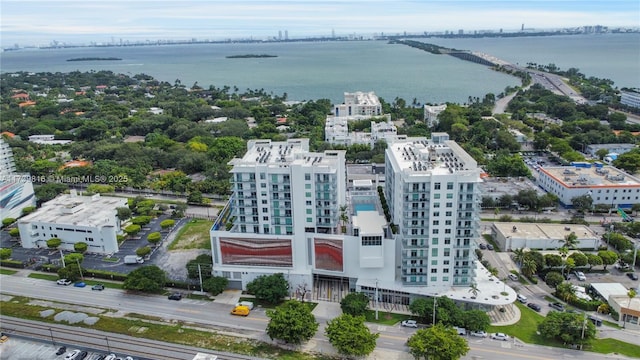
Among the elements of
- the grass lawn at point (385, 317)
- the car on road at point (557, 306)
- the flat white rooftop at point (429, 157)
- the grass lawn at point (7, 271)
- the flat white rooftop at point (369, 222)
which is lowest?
the car on road at point (557, 306)

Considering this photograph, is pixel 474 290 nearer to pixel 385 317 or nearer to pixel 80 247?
pixel 385 317

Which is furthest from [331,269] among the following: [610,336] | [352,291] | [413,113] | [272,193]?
[413,113]

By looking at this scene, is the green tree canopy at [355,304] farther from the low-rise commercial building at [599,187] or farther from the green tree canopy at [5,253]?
the green tree canopy at [5,253]

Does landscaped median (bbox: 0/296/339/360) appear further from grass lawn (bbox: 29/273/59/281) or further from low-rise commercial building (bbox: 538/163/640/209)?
low-rise commercial building (bbox: 538/163/640/209)

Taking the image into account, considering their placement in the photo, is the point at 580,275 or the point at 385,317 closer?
the point at 385,317

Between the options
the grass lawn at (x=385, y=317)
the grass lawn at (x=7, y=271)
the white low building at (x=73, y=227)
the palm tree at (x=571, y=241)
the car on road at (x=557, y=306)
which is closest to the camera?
the grass lawn at (x=385, y=317)

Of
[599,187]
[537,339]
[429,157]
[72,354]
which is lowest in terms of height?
[537,339]

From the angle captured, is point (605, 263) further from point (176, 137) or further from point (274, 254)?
point (176, 137)

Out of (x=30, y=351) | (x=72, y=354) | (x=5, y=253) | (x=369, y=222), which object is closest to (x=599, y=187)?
(x=369, y=222)

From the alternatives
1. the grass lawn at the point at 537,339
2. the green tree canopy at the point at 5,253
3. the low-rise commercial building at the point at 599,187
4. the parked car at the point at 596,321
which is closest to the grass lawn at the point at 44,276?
the green tree canopy at the point at 5,253
